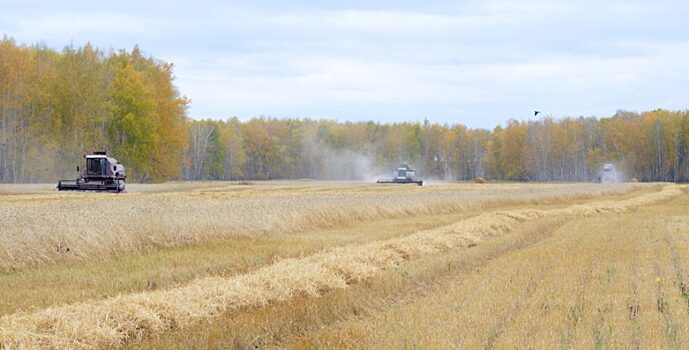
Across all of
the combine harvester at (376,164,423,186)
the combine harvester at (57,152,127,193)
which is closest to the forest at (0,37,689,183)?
the combine harvester at (57,152,127,193)

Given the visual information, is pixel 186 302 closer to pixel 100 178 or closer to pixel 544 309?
pixel 544 309

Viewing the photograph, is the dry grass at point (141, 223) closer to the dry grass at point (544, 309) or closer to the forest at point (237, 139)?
the dry grass at point (544, 309)

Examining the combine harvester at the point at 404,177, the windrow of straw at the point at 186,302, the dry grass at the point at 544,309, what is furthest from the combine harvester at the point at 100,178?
the combine harvester at the point at 404,177

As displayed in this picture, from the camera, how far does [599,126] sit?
5753 inches

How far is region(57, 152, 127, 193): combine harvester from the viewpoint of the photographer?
46.7 m

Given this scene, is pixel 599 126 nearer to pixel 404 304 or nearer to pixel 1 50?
pixel 1 50

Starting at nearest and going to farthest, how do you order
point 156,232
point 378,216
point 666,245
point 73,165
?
point 156,232, point 666,245, point 378,216, point 73,165

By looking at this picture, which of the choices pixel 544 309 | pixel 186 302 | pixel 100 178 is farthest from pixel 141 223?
pixel 100 178

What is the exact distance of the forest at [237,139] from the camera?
66062 mm

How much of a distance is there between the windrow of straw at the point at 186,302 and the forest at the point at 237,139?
53.5 metres

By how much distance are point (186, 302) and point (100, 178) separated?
3896 cm

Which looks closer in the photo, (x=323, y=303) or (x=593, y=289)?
(x=323, y=303)

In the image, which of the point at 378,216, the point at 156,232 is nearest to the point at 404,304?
the point at 156,232

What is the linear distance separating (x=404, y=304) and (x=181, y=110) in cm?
6859
